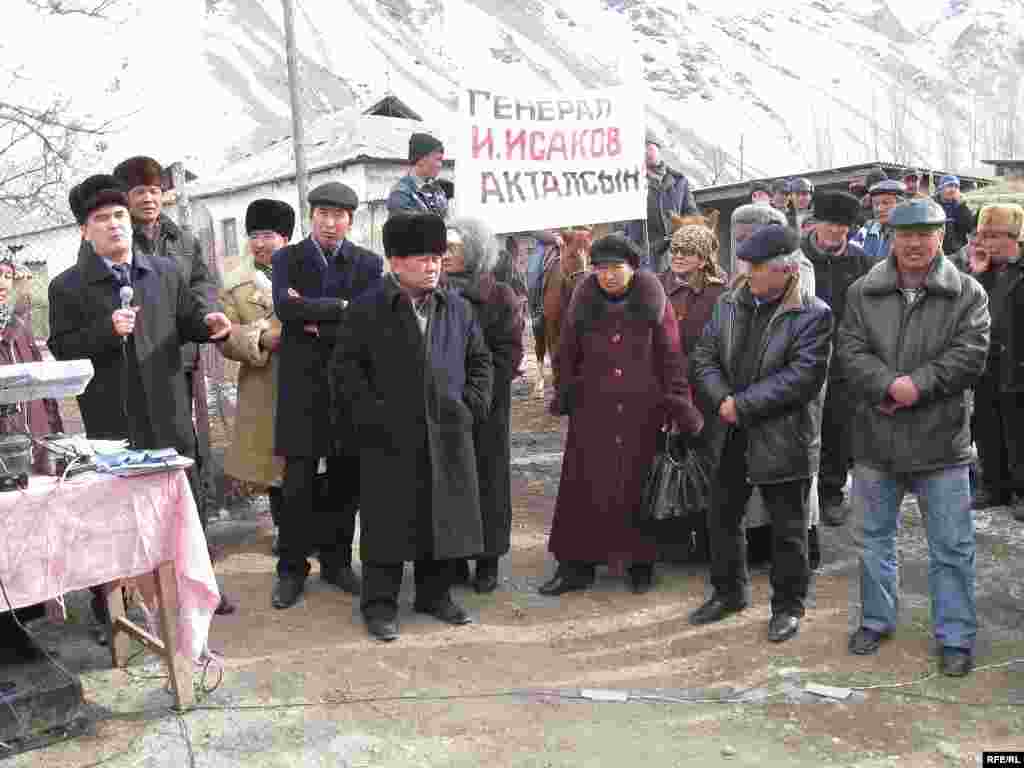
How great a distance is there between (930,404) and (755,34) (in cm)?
11350

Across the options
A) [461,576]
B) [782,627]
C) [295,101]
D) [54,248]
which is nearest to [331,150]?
[54,248]

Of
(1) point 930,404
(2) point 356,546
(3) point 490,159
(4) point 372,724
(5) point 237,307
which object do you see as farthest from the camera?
(3) point 490,159

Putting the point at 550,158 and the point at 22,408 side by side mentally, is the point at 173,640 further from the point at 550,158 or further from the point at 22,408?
the point at 550,158

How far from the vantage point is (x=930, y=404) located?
4277mm

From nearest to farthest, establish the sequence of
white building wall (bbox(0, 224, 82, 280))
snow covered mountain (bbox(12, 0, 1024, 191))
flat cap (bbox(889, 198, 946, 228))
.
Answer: flat cap (bbox(889, 198, 946, 228)) → white building wall (bbox(0, 224, 82, 280)) → snow covered mountain (bbox(12, 0, 1024, 191))

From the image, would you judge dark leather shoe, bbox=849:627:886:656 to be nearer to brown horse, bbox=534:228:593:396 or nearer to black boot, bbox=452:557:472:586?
black boot, bbox=452:557:472:586

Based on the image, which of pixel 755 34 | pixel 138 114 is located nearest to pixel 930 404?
pixel 138 114

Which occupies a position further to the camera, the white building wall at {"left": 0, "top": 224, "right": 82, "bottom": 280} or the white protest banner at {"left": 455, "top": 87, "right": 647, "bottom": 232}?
the white building wall at {"left": 0, "top": 224, "right": 82, "bottom": 280}

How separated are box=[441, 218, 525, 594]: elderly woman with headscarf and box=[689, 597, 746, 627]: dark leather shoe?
1.09m

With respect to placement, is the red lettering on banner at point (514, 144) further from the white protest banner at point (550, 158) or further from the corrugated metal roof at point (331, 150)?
the corrugated metal roof at point (331, 150)

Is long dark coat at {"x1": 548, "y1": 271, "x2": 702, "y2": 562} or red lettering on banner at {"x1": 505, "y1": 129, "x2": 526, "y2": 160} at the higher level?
red lettering on banner at {"x1": 505, "y1": 129, "x2": 526, "y2": 160}

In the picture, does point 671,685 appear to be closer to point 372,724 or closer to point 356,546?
point 372,724

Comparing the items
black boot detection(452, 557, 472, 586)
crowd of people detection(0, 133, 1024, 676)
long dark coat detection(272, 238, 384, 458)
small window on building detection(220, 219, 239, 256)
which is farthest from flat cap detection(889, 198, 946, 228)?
small window on building detection(220, 219, 239, 256)

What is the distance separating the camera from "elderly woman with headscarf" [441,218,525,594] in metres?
5.28
